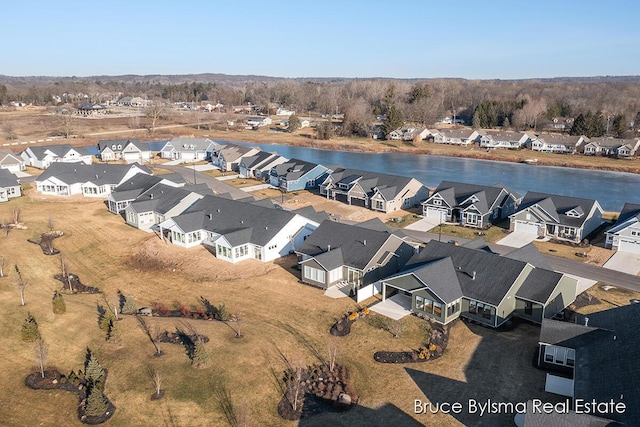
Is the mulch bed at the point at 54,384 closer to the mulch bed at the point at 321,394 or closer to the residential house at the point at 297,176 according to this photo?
the mulch bed at the point at 321,394

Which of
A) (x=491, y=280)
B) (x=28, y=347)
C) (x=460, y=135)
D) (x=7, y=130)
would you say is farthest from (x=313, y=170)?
(x=7, y=130)

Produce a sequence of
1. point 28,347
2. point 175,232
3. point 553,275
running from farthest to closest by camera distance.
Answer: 1. point 175,232
2. point 553,275
3. point 28,347

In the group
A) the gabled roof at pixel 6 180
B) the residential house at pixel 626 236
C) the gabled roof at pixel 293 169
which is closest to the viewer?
the residential house at pixel 626 236

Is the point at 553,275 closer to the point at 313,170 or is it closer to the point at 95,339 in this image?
the point at 95,339

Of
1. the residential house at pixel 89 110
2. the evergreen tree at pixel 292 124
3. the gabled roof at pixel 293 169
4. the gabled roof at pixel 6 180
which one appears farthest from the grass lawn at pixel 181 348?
the residential house at pixel 89 110

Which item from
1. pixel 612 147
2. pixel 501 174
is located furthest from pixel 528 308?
pixel 612 147
